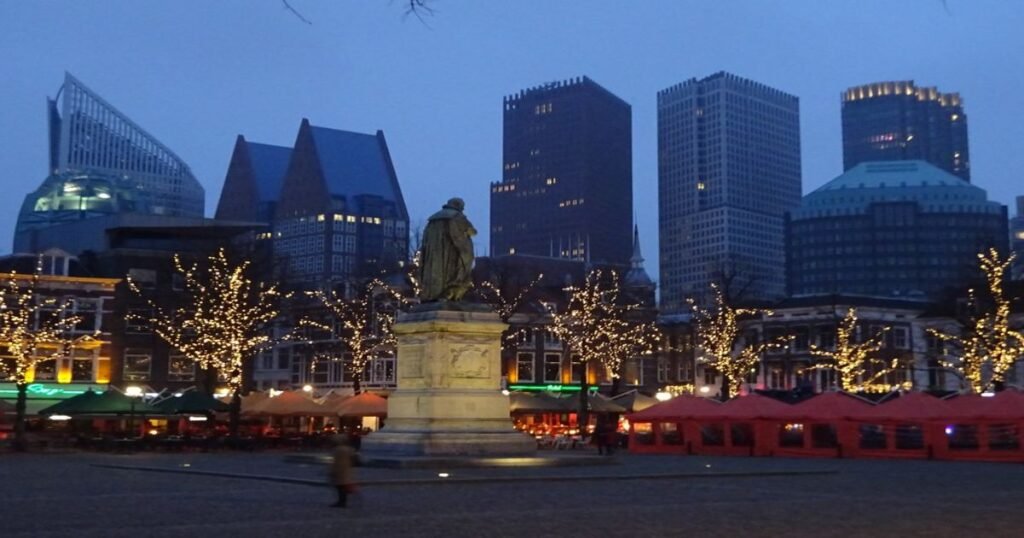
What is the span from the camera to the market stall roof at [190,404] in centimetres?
4697

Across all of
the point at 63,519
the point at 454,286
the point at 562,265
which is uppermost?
the point at 562,265

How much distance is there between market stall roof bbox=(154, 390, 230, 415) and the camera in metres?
47.0

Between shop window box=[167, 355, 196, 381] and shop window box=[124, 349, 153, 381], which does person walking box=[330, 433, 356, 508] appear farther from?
shop window box=[167, 355, 196, 381]

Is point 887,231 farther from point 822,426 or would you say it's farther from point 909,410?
point 909,410

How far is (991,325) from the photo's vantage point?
57.3m

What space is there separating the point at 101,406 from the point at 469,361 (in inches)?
824

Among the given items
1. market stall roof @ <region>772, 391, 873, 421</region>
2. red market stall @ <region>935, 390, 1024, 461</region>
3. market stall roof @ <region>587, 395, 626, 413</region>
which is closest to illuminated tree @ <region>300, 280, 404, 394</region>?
market stall roof @ <region>587, 395, 626, 413</region>

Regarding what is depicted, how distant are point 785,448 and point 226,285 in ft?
91.5

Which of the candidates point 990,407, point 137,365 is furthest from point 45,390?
point 990,407

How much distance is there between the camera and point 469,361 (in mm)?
29516

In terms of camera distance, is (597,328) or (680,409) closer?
(680,409)

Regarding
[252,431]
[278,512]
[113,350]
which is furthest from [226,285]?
[278,512]

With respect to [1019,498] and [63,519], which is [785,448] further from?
[63,519]

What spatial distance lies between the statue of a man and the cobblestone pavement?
5179mm
